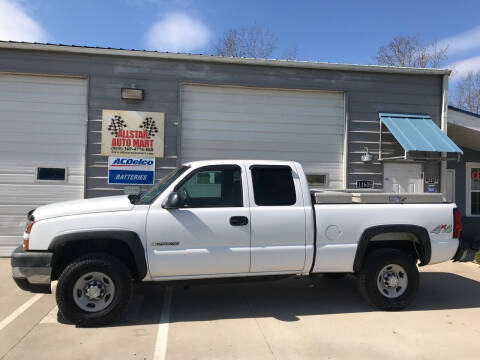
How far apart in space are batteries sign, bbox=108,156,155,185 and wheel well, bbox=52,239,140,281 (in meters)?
4.05

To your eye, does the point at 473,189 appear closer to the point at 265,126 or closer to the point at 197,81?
the point at 265,126

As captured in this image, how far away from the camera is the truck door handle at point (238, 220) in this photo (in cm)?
458

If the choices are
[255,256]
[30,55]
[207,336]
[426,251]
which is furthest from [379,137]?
[30,55]

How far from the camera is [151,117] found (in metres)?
8.57

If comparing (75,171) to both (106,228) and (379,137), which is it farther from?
(379,137)

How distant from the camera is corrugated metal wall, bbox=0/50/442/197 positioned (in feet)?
27.5

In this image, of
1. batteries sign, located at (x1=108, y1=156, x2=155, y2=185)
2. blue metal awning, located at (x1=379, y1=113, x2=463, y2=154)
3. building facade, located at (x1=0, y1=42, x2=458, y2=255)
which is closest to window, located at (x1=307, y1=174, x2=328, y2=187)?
building facade, located at (x1=0, y1=42, x2=458, y2=255)

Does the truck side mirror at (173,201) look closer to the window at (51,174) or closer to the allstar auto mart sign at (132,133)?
the allstar auto mart sign at (132,133)

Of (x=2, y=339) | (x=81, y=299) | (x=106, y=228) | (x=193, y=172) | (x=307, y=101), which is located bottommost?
(x=2, y=339)

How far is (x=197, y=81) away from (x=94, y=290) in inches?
224

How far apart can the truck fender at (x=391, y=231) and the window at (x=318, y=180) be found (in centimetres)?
420

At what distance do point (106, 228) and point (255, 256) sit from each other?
5.83ft

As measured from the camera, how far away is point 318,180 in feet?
30.3

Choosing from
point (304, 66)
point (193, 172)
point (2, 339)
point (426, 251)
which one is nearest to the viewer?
point (2, 339)
